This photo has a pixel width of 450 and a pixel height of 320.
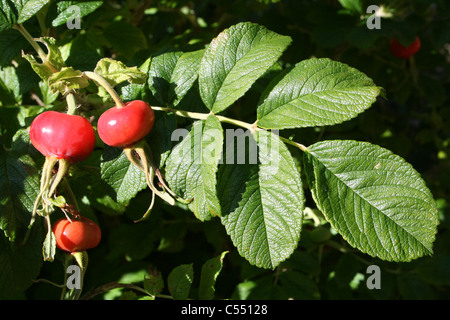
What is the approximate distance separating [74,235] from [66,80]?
33 centimetres

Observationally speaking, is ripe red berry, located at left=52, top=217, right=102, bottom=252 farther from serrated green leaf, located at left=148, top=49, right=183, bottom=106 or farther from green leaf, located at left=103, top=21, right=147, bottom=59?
green leaf, located at left=103, top=21, right=147, bottom=59

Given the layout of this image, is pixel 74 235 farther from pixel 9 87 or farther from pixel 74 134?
pixel 9 87

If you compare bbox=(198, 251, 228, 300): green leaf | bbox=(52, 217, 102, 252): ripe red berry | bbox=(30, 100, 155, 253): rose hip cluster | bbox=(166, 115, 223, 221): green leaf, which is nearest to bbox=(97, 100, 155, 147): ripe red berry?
bbox=(30, 100, 155, 253): rose hip cluster

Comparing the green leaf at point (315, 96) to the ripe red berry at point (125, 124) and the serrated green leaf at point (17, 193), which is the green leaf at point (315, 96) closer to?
Result: the ripe red berry at point (125, 124)

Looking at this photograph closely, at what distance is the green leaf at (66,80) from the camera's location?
1.00m

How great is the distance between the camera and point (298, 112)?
1.06 m

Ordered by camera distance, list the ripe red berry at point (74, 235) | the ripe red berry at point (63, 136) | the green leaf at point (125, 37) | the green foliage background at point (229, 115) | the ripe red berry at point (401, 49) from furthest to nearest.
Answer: the ripe red berry at point (401, 49) < the green leaf at point (125, 37) < the green foliage background at point (229, 115) < the ripe red berry at point (74, 235) < the ripe red berry at point (63, 136)

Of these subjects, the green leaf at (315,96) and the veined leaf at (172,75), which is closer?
the green leaf at (315,96)

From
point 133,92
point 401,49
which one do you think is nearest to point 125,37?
point 133,92

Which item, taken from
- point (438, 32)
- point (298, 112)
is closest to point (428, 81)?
point (438, 32)

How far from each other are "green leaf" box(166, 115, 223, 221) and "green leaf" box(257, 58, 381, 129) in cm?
12

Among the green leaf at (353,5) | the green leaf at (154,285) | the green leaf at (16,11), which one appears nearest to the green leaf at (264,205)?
the green leaf at (154,285)

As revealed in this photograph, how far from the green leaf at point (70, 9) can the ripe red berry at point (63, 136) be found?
1.50 ft
